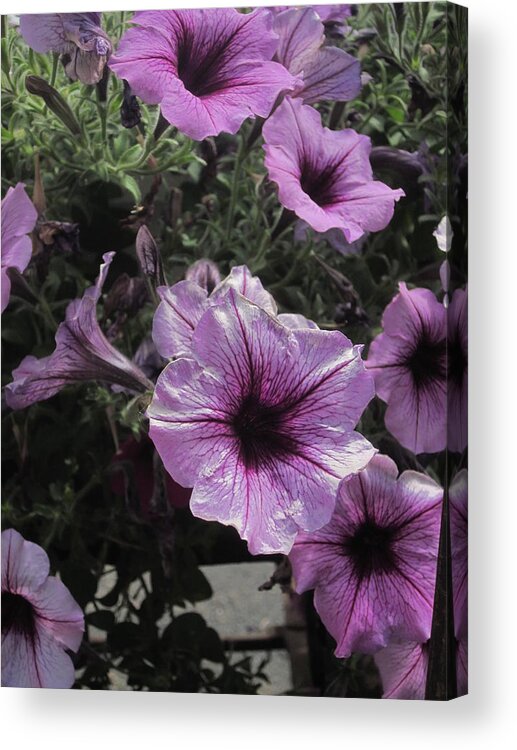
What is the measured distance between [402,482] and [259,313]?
263 millimetres

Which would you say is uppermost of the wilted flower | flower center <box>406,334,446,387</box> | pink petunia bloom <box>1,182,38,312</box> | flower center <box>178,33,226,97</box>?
flower center <box>178,33,226,97</box>

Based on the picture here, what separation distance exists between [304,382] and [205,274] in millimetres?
183

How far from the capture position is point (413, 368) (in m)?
1.68

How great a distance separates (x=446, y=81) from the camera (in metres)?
1.67

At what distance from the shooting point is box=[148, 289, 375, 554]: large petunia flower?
167cm

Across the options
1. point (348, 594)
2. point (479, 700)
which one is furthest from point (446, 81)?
point (479, 700)

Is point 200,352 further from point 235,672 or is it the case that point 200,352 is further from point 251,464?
point 235,672

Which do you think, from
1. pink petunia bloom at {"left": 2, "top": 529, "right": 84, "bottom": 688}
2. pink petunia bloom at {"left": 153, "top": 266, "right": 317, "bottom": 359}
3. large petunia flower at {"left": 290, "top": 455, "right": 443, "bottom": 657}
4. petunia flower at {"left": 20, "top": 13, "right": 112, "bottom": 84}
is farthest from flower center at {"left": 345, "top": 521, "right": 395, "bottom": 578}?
petunia flower at {"left": 20, "top": 13, "right": 112, "bottom": 84}

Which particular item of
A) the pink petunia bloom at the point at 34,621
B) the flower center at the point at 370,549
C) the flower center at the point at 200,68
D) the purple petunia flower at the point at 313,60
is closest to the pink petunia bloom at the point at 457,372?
the flower center at the point at 370,549

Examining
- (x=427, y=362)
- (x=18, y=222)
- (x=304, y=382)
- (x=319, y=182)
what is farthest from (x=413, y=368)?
(x=18, y=222)

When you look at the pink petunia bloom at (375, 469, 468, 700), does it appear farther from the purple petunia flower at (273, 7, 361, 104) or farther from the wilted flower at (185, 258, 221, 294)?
the purple petunia flower at (273, 7, 361, 104)

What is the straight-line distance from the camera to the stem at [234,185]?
5.65 feet

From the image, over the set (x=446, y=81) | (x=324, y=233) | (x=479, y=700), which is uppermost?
(x=446, y=81)

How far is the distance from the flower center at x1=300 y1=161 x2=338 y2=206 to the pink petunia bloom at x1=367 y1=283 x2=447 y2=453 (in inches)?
5.6
